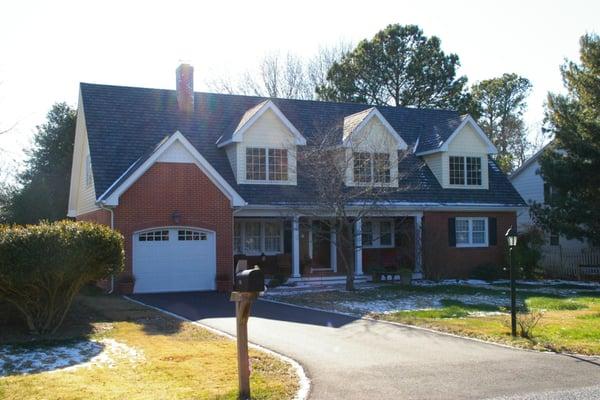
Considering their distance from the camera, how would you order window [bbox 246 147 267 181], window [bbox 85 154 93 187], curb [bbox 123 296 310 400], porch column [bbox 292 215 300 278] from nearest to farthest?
curb [bbox 123 296 310 400] → window [bbox 85 154 93 187] → porch column [bbox 292 215 300 278] → window [bbox 246 147 267 181]

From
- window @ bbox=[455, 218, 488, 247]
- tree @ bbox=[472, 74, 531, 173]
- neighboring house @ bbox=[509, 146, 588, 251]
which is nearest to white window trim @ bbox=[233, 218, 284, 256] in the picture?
window @ bbox=[455, 218, 488, 247]

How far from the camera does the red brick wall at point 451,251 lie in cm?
2631

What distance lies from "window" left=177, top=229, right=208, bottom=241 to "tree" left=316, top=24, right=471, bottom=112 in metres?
24.7

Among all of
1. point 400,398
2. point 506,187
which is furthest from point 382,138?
point 400,398

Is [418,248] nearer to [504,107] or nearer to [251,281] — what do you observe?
[251,281]

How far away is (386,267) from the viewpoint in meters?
26.7

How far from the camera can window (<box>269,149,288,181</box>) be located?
81.5ft

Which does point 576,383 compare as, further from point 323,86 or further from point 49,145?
point 323,86

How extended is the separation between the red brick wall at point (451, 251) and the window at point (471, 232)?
21 centimetres

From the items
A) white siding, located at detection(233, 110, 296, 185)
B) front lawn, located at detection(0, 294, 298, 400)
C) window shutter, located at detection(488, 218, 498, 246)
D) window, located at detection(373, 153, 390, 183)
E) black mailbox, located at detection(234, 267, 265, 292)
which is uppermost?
white siding, located at detection(233, 110, 296, 185)

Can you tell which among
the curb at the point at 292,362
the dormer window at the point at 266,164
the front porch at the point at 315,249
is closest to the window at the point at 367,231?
the front porch at the point at 315,249

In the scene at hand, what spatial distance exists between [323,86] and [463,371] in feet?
128

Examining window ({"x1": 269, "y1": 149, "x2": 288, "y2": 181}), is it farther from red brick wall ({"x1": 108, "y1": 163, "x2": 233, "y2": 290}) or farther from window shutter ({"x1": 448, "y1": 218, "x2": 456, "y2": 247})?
window shutter ({"x1": 448, "y1": 218, "x2": 456, "y2": 247})

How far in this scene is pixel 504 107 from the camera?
5575 centimetres
